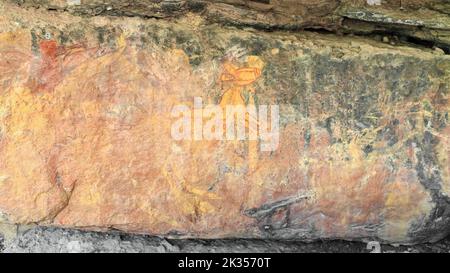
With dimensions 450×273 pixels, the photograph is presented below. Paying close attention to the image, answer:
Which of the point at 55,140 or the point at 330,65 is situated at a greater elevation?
the point at 330,65

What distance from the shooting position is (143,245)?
8.30 feet

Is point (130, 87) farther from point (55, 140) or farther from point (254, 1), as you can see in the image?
point (254, 1)

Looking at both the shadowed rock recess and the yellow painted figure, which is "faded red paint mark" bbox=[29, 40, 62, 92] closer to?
the shadowed rock recess

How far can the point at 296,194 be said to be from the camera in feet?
7.38

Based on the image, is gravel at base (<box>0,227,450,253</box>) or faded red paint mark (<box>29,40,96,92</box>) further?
gravel at base (<box>0,227,450,253</box>)

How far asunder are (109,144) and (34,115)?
0.28 metres

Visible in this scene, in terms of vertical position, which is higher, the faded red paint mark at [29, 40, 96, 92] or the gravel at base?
the faded red paint mark at [29, 40, 96, 92]

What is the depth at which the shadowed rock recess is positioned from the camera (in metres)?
2.12

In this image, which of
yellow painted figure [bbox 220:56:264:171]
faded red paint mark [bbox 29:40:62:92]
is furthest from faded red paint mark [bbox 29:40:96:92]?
yellow painted figure [bbox 220:56:264:171]

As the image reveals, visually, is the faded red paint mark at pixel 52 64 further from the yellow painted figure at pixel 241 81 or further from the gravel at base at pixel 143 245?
the gravel at base at pixel 143 245

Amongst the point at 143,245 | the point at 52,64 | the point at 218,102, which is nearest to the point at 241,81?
the point at 218,102

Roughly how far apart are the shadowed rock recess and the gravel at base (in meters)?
0.22

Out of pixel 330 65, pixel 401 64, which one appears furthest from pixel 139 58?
pixel 401 64

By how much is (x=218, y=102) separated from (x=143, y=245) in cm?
75
